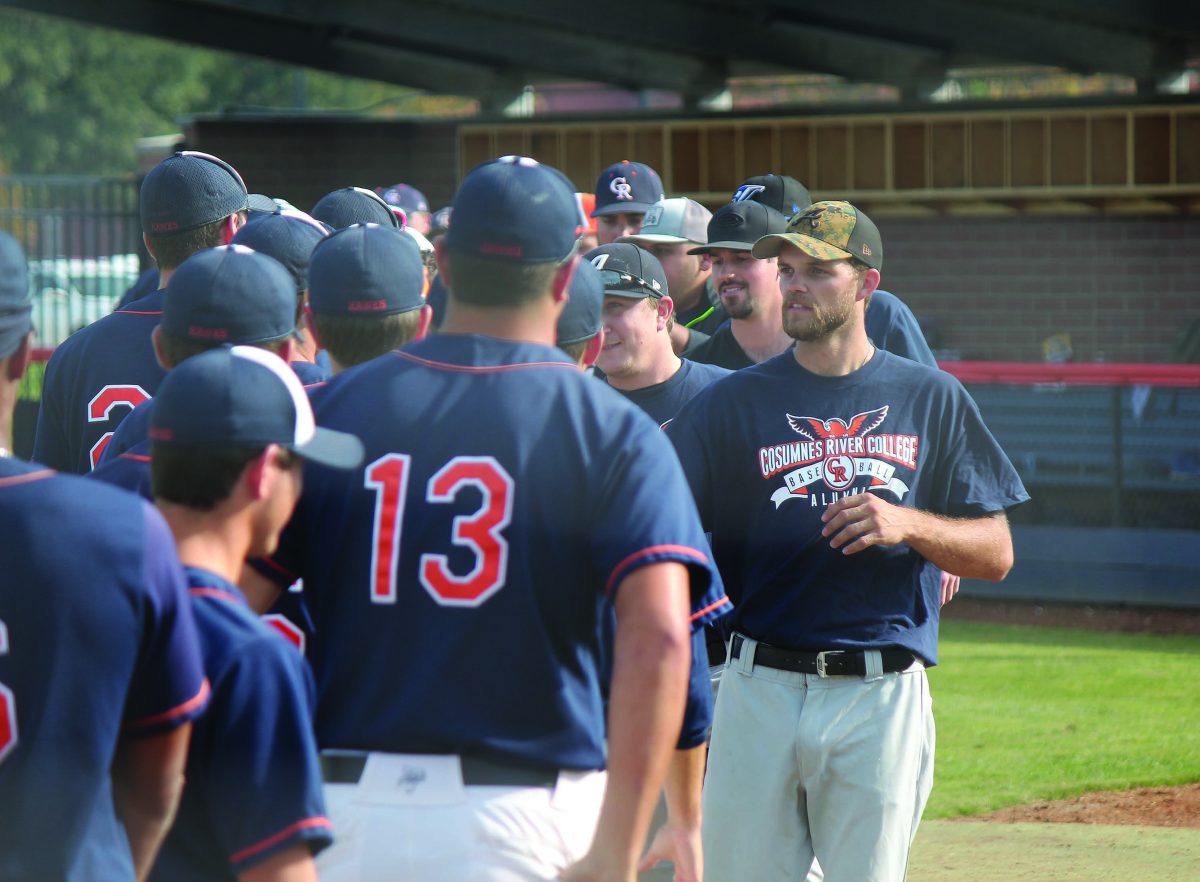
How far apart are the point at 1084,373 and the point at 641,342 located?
551cm

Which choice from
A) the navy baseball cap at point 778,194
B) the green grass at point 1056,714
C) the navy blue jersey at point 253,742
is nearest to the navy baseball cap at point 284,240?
the navy blue jersey at point 253,742

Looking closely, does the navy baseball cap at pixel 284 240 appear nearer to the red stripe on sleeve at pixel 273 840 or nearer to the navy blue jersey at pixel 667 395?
the navy blue jersey at pixel 667 395

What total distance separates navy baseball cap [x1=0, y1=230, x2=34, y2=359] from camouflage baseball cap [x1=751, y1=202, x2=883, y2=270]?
2.18 metres

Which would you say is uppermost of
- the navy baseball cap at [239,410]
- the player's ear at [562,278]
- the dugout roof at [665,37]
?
the dugout roof at [665,37]

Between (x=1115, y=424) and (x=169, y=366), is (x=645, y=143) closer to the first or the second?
(x=1115, y=424)

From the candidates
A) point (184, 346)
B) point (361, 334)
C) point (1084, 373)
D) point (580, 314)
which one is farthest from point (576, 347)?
point (1084, 373)

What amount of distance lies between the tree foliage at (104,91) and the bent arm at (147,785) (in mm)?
43331

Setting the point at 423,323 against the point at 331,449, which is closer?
the point at 331,449

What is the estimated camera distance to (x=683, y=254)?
6363mm

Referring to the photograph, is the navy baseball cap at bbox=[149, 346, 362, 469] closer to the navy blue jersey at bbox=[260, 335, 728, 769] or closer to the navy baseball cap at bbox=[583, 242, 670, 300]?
the navy blue jersey at bbox=[260, 335, 728, 769]

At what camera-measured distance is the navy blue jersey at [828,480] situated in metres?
4.04

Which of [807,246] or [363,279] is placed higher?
[807,246]

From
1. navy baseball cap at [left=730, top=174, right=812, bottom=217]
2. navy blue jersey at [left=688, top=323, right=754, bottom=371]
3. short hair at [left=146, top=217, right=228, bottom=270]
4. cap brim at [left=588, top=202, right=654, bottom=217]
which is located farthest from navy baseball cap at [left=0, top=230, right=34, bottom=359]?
cap brim at [left=588, top=202, right=654, bottom=217]

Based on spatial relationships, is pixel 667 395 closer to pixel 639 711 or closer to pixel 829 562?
pixel 829 562
